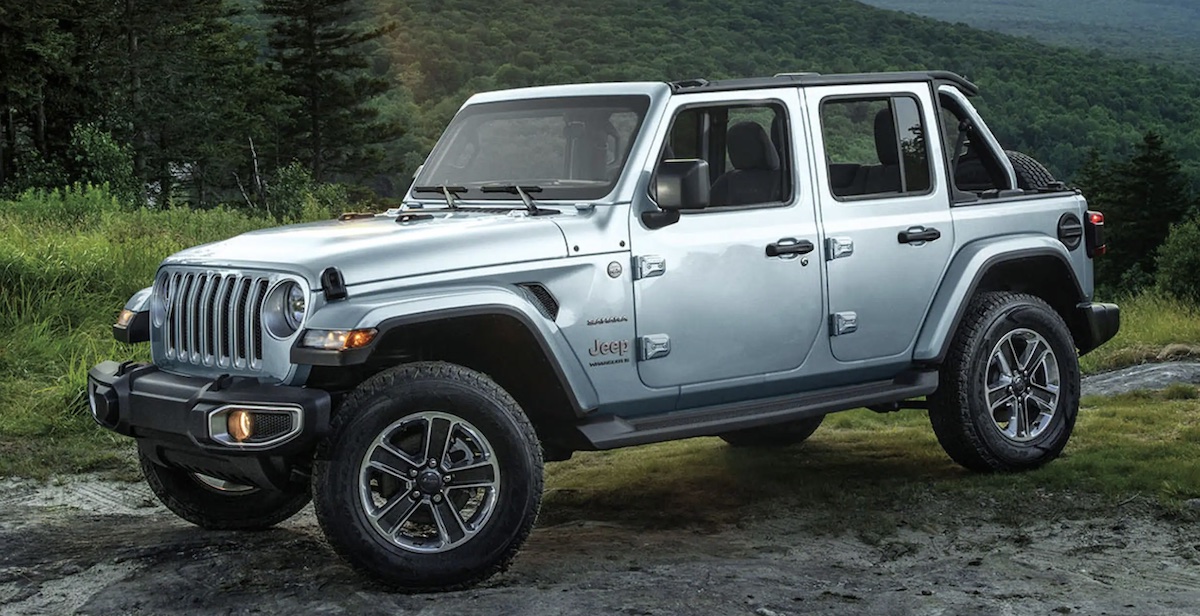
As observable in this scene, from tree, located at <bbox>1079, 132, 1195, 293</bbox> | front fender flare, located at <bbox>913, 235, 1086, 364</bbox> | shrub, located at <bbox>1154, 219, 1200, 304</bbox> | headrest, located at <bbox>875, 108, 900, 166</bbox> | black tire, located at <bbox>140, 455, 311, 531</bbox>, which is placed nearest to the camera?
black tire, located at <bbox>140, 455, 311, 531</bbox>

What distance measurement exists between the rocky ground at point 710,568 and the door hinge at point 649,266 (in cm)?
113

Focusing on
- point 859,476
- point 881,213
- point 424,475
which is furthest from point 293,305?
point 859,476

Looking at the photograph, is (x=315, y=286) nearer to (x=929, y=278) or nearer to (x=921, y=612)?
(x=921, y=612)

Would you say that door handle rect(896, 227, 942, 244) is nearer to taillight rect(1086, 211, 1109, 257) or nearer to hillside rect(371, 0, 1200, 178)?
taillight rect(1086, 211, 1109, 257)

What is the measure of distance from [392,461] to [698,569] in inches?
50.1

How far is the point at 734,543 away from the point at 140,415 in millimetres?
2452

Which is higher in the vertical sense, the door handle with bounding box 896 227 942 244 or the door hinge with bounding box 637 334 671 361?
the door handle with bounding box 896 227 942 244

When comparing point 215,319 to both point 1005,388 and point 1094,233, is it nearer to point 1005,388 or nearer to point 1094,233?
point 1005,388

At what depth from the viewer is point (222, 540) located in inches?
245

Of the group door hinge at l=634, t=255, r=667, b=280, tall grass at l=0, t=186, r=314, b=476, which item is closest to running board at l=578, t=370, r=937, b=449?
door hinge at l=634, t=255, r=667, b=280

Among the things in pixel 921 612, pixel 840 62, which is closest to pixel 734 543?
pixel 921 612

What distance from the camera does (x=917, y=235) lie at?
670cm

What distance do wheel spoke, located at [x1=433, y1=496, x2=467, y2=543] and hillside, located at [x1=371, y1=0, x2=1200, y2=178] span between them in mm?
82626

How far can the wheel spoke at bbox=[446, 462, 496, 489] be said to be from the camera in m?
5.27
